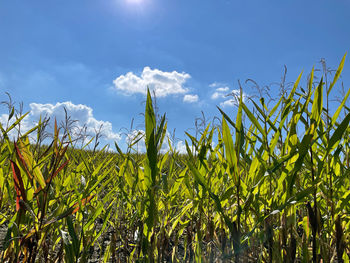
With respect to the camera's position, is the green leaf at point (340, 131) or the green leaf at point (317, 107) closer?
the green leaf at point (340, 131)

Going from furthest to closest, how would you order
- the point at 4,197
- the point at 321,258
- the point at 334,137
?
the point at 4,197 → the point at 321,258 → the point at 334,137

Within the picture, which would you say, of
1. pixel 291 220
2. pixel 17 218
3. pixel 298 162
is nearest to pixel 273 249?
pixel 291 220

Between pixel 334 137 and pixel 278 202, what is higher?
pixel 334 137

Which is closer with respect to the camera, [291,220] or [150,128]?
[150,128]

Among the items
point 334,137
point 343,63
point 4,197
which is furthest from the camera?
point 4,197

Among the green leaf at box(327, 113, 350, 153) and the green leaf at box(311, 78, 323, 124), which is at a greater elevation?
the green leaf at box(311, 78, 323, 124)

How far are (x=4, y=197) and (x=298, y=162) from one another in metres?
1.27

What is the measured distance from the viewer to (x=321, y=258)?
3.48ft

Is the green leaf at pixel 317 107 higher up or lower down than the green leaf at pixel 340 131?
higher up

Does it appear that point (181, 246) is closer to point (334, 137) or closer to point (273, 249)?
point (273, 249)

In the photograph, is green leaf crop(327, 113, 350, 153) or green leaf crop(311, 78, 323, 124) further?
green leaf crop(311, 78, 323, 124)

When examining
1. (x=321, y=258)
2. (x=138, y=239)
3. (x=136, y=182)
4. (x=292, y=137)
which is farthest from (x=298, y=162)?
(x=138, y=239)

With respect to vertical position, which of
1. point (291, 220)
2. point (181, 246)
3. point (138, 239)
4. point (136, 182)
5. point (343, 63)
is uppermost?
point (343, 63)

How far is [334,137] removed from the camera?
0.83m
